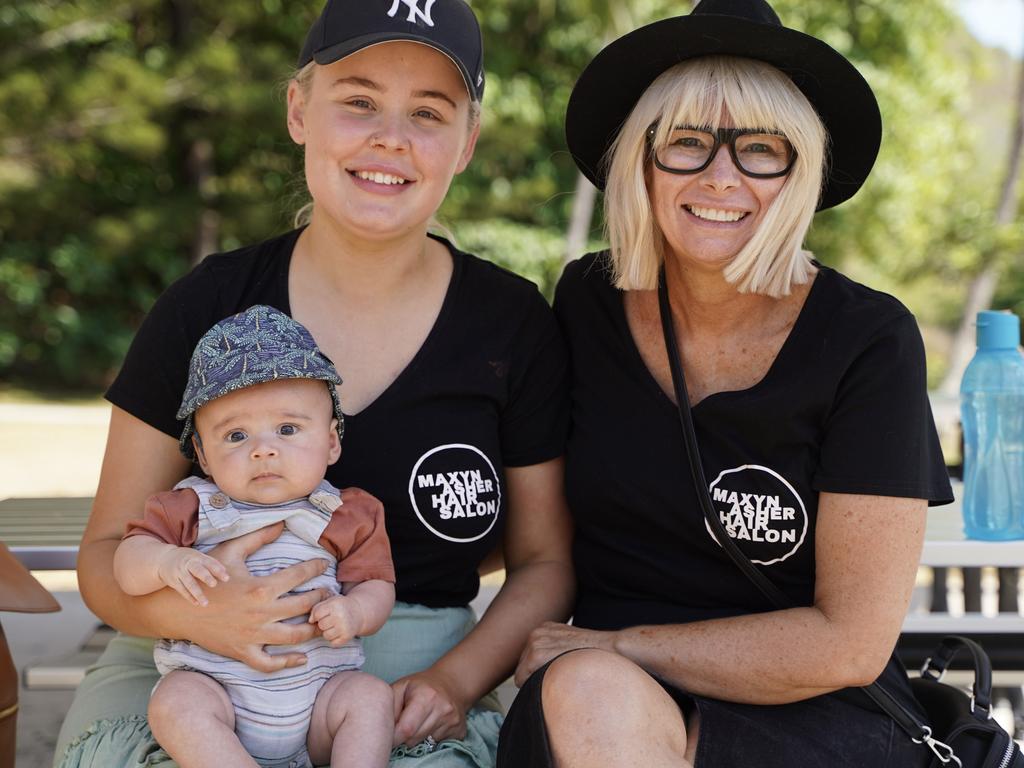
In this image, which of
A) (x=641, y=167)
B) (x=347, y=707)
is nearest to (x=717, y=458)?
(x=641, y=167)

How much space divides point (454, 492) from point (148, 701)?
79cm

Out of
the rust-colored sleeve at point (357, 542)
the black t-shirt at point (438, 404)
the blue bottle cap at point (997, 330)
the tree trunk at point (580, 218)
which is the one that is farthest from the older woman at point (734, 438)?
the tree trunk at point (580, 218)

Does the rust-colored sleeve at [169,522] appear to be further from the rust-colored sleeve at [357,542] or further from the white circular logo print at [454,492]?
the white circular logo print at [454,492]

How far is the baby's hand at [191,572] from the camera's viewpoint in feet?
7.22

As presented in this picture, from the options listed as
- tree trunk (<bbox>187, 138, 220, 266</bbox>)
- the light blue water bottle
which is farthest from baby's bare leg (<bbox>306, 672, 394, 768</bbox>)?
tree trunk (<bbox>187, 138, 220, 266</bbox>)

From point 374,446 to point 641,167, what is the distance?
864mm

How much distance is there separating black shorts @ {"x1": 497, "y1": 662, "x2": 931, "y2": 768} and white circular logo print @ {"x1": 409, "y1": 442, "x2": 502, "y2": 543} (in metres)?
0.51

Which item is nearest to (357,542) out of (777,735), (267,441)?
(267,441)

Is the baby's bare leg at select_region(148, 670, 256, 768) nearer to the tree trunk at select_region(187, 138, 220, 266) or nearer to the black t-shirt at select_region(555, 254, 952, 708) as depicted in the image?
the black t-shirt at select_region(555, 254, 952, 708)

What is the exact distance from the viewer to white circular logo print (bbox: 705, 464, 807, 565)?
8.02 feet

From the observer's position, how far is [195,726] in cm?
217

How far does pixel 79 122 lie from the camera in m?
13.5

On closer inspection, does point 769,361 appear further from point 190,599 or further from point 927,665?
point 190,599

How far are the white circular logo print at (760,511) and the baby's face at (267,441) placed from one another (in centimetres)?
84
